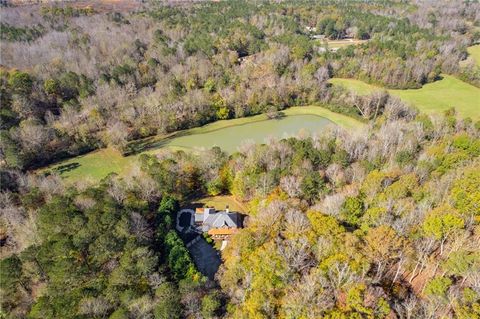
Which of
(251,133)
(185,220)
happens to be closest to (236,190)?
(185,220)

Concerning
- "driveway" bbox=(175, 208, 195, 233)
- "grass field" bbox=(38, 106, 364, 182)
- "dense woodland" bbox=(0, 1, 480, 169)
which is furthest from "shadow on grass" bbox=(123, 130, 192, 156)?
"driveway" bbox=(175, 208, 195, 233)

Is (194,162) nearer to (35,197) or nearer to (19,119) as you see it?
(35,197)

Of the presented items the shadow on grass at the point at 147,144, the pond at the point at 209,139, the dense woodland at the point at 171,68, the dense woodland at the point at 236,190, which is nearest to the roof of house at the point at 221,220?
the dense woodland at the point at 236,190

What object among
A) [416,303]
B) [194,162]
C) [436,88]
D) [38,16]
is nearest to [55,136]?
[194,162]

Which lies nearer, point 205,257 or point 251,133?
point 205,257

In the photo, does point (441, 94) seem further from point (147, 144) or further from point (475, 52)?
point (147, 144)

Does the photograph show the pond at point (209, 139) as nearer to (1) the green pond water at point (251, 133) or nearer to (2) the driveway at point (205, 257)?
(1) the green pond water at point (251, 133)
